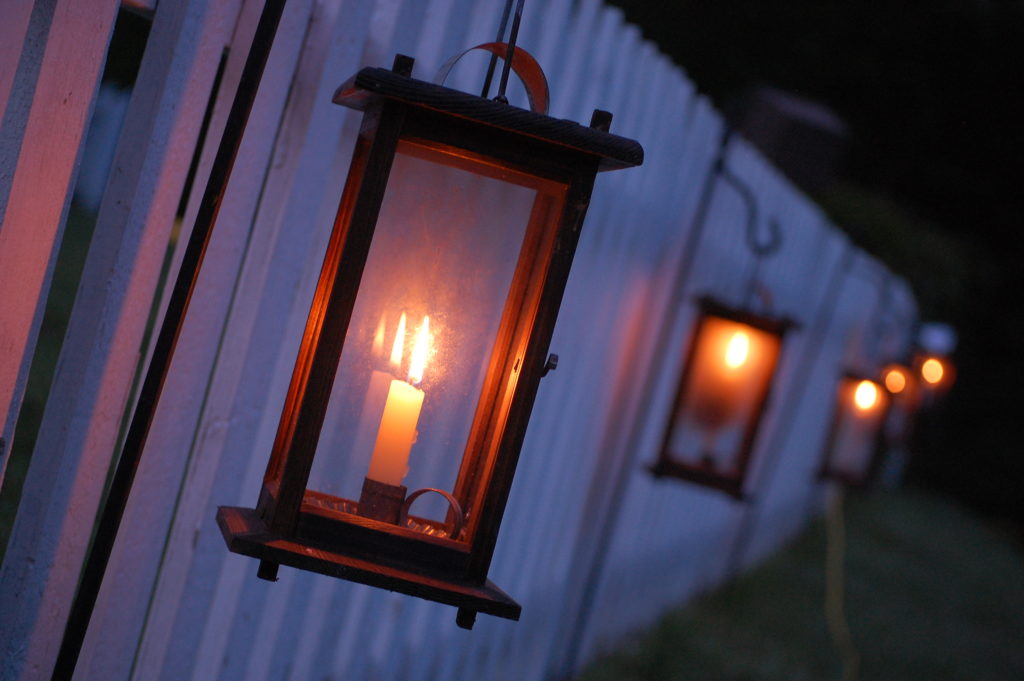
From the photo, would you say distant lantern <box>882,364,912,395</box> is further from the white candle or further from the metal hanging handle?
the white candle

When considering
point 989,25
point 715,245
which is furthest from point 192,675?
point 989,25

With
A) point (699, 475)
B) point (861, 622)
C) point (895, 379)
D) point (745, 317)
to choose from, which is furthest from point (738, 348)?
point (861, 622)

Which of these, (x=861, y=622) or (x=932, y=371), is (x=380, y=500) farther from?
(x=932, y=371)

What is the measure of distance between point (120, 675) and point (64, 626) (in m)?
0.18

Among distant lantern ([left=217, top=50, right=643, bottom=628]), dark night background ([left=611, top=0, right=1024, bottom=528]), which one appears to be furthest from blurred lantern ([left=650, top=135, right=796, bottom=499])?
dark night background ([left=611, top=0, right=1024, bottom=528])

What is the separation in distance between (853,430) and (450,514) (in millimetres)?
4300

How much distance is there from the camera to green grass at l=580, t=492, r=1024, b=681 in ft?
15.4

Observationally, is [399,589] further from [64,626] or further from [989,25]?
[989,25]

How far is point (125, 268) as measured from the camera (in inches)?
60.6

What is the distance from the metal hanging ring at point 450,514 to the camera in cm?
141

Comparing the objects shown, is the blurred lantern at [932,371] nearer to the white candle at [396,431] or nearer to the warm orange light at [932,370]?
the warm orange light at [932,370]

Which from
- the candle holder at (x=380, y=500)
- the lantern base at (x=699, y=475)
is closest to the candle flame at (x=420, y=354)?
the candle holder at (x=380, y=500)

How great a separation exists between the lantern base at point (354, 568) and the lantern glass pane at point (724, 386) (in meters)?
2.04

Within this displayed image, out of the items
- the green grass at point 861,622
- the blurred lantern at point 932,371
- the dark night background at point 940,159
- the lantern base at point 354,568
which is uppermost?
the dark night background at point 940,159
